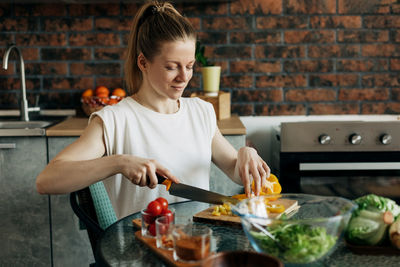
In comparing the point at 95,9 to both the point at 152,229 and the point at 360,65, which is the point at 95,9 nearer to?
the point at 360,65

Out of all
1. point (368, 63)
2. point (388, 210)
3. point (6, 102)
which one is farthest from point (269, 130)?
point (388, 210)

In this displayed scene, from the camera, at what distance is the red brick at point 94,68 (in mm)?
2928

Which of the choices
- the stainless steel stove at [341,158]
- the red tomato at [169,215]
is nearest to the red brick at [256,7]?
the stainless steel stove at [341,158]

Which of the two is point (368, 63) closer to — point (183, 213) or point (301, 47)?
point (301, 47)

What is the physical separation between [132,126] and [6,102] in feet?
5.14

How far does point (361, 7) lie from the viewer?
2.91m

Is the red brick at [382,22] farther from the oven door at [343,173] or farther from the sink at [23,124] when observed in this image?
the sink at [23,124]

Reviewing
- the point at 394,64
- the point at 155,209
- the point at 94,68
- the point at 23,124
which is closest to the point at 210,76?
the point at 94,68

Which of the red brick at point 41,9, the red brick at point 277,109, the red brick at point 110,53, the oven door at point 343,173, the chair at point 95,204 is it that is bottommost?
the oven door at point 343,173

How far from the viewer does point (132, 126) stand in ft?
5.61

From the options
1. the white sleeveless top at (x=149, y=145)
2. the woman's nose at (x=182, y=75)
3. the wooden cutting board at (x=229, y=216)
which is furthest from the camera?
the white sleeveless top at (x=149, y=145)

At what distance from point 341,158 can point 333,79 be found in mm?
714

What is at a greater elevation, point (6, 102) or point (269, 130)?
point (6, 102)

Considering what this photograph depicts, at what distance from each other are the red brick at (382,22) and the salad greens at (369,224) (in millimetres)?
2129
